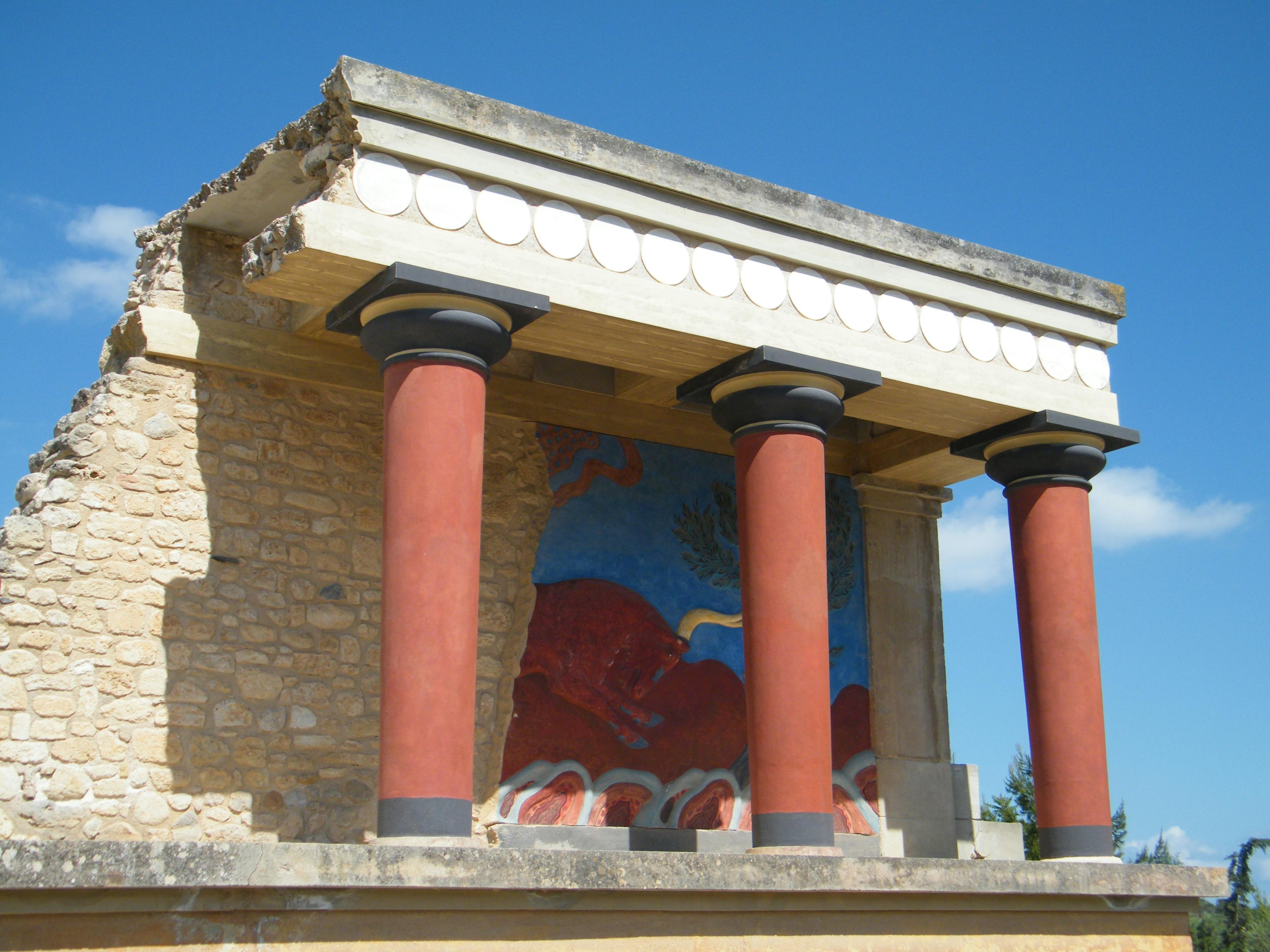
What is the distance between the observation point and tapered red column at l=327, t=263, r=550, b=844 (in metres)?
6.45

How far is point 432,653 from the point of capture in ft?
21.6

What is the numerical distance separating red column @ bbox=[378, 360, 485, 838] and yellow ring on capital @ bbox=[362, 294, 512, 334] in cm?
29

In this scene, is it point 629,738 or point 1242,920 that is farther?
point 1242,920

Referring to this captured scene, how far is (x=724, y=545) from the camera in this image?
1020 centimetres

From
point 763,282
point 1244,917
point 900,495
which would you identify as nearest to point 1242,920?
point 1244,917

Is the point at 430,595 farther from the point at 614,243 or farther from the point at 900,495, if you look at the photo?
the point at 900,495

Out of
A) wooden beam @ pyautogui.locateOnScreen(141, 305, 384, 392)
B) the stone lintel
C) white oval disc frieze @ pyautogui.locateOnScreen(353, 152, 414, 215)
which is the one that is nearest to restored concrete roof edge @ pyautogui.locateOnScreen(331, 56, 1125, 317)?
white oval disc frieze @ pyautogui.locateOnScreen(353, 152, 414, 215)

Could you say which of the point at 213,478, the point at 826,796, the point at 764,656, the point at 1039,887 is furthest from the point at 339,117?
the point at 1039,887

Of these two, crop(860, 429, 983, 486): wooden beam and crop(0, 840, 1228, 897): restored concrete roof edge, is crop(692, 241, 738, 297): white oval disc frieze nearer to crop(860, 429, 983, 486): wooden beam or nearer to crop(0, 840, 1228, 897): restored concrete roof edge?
crop(860, 429, 983, 486): wooden beam

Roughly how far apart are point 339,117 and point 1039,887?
17.8ft

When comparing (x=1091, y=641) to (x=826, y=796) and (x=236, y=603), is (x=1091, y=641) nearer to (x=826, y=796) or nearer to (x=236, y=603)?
(x=826, y=796)

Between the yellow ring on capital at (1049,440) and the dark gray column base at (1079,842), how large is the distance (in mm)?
2592

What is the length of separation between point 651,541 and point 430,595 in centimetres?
335

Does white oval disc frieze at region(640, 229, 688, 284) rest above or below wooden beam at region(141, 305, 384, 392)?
above
